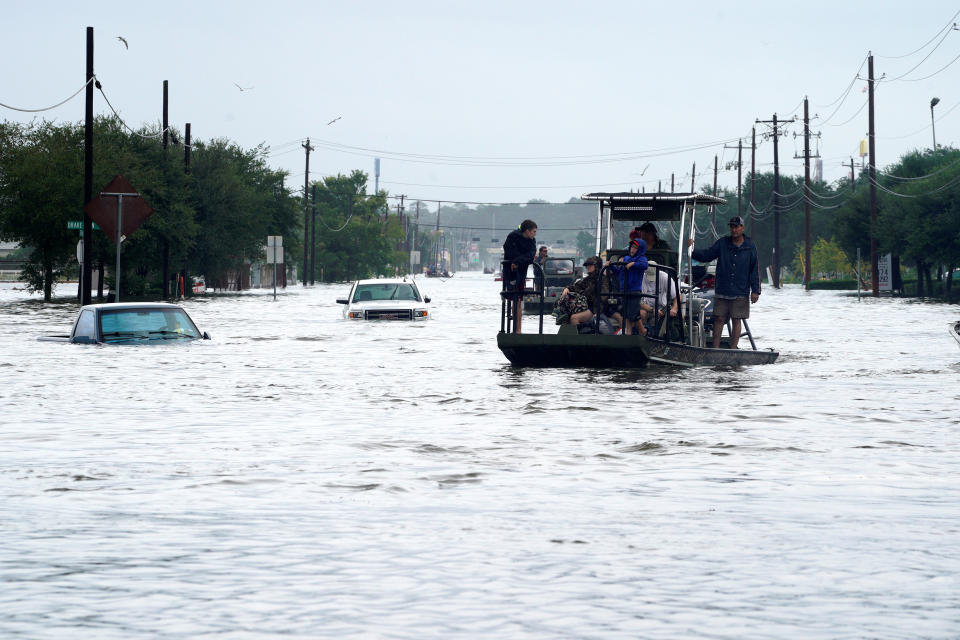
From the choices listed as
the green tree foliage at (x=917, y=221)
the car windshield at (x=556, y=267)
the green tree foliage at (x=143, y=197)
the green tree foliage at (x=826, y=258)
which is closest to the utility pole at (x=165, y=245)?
the green tree foliage at (x=143, y=197)

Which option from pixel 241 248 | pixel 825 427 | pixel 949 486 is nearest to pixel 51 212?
pixel 241 248

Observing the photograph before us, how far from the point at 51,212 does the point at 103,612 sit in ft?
163

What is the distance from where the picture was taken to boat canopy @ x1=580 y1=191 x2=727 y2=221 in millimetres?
20172

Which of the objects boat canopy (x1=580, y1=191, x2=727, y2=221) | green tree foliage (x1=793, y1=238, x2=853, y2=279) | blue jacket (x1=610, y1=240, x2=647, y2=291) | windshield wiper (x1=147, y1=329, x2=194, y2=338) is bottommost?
windshield wiper (x1=147, y1=329, x2=194, y2=338)

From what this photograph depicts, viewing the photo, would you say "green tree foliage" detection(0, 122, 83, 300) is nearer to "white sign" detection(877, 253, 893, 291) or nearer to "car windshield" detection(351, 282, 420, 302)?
→ "car windshield" detection(351, 282, 420, 302)

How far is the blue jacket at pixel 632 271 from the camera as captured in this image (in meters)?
19.0

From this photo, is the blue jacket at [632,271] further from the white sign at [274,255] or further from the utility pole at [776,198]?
the utility pole at [776,198]

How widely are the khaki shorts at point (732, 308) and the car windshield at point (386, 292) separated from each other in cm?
1445

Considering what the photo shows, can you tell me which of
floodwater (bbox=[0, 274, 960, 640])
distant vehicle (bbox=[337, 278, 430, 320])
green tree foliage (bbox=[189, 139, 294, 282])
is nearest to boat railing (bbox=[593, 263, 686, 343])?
floodwater (bbox=[0, 274, 960, 640])

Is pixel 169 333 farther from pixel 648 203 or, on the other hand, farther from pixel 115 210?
pixel 648 203

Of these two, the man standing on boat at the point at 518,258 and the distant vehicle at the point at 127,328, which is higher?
the man standing on boat at the point at 518,258

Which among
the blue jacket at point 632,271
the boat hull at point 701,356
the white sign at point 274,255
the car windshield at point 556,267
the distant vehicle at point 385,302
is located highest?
the white sign at point 274,255

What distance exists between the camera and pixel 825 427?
1297 cm

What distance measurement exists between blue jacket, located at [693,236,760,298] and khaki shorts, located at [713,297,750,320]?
11 cm
